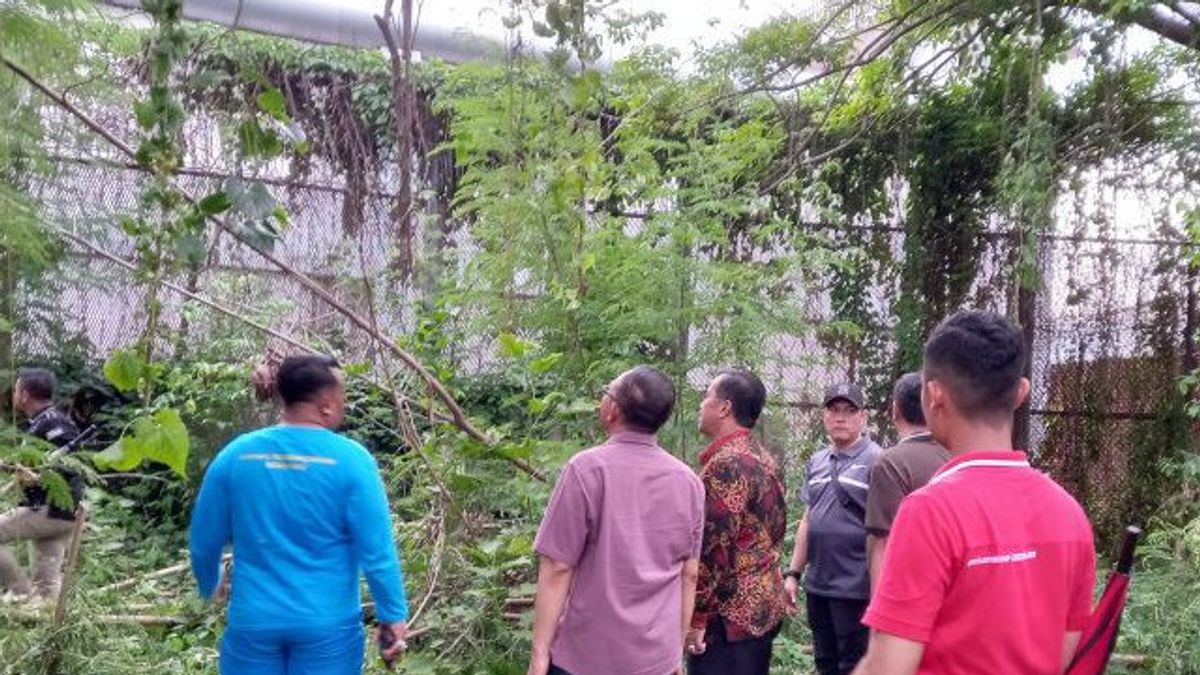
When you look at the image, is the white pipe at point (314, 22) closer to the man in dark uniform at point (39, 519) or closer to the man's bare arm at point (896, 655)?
the man in dark uniform at point (39, 519)

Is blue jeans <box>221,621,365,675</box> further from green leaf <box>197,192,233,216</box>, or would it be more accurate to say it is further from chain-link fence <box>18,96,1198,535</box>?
chain-link fence <box>18,96,1198,535</box>

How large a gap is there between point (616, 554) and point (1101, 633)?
191 centimetres

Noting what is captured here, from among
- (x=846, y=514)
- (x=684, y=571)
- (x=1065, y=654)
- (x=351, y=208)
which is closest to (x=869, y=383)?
(x=351, y=208)

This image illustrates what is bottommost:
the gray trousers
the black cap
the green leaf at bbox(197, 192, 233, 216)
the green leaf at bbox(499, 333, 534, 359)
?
the gray trousers

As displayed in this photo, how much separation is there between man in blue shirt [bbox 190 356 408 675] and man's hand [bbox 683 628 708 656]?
39.1 inches

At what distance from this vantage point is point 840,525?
566 cm

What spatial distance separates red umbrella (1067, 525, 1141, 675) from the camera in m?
2.78

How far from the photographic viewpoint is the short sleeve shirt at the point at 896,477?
4.54 m

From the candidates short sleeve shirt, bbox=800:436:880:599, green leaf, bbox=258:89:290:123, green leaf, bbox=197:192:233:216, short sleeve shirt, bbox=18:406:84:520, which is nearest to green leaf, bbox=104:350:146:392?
green leaf, bbox=197:192:233:216

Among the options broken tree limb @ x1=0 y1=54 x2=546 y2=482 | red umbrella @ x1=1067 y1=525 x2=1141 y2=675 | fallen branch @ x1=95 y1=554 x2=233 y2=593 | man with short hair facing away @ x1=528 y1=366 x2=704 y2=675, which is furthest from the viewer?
fallen branch @ x1=95 y1=554 x2=233 y2=593

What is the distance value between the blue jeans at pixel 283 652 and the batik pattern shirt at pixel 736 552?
1230mm

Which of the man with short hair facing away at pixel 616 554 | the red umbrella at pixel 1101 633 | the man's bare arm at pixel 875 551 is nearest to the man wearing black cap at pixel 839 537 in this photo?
the man's bare arm at pixel 875 551

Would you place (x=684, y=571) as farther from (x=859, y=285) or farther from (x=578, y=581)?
(x=859, y=285)

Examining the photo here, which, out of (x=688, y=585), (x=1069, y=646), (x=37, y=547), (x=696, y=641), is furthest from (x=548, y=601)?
(x=37, y=547)
